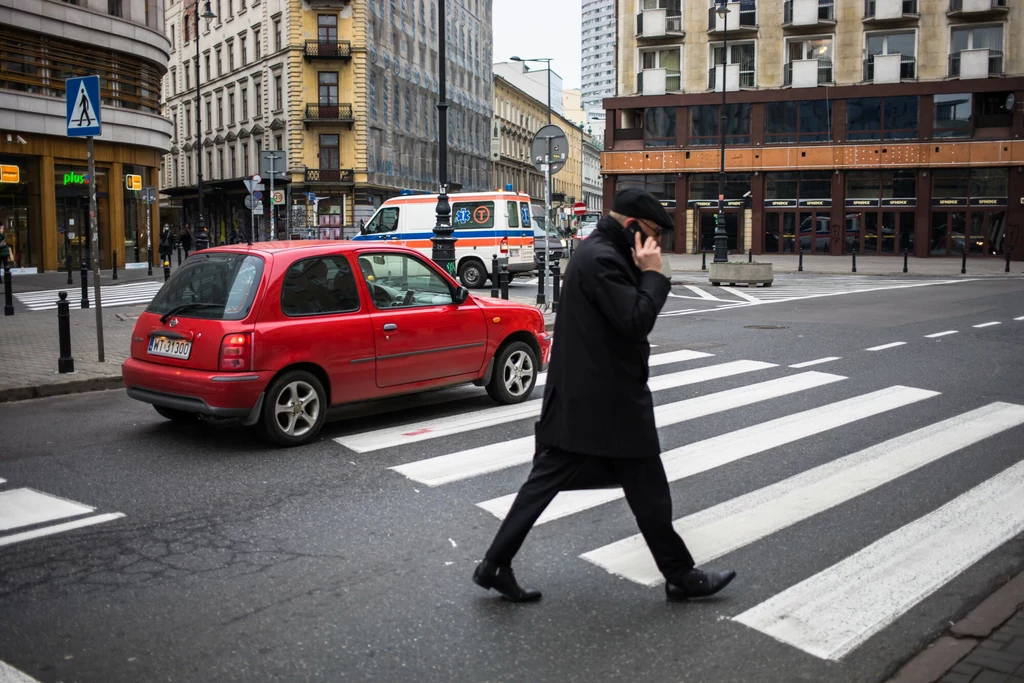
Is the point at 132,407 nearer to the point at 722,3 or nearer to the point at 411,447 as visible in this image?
the point at 411,447

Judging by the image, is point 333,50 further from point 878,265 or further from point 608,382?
point 608,382

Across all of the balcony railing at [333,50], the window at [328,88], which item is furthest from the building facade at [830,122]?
the window at [328,88]

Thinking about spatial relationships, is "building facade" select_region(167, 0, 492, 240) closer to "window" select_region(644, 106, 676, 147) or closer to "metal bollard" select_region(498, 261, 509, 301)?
"window" select_region(644, 106, 676, 147)

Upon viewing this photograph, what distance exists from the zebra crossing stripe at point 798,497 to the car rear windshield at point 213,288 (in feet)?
11.6

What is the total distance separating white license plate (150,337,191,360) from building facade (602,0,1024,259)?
1550 inches

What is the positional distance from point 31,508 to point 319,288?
8.65 ft

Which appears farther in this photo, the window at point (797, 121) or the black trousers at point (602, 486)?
the window at point (797, 121)

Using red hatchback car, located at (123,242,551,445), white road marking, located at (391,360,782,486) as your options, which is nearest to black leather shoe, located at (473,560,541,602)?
white road marking, located at (391,360,782,486)

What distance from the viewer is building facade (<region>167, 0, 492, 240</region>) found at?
55938 mm

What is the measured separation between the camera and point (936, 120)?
1804 inches

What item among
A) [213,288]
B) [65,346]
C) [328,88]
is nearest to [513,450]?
[213,288]

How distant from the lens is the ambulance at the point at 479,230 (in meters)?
23.9

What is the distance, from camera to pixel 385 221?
25188 mm

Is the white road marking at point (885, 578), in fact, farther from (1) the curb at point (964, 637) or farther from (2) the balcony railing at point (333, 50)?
(2) the balcony railing at point (333, 50)
